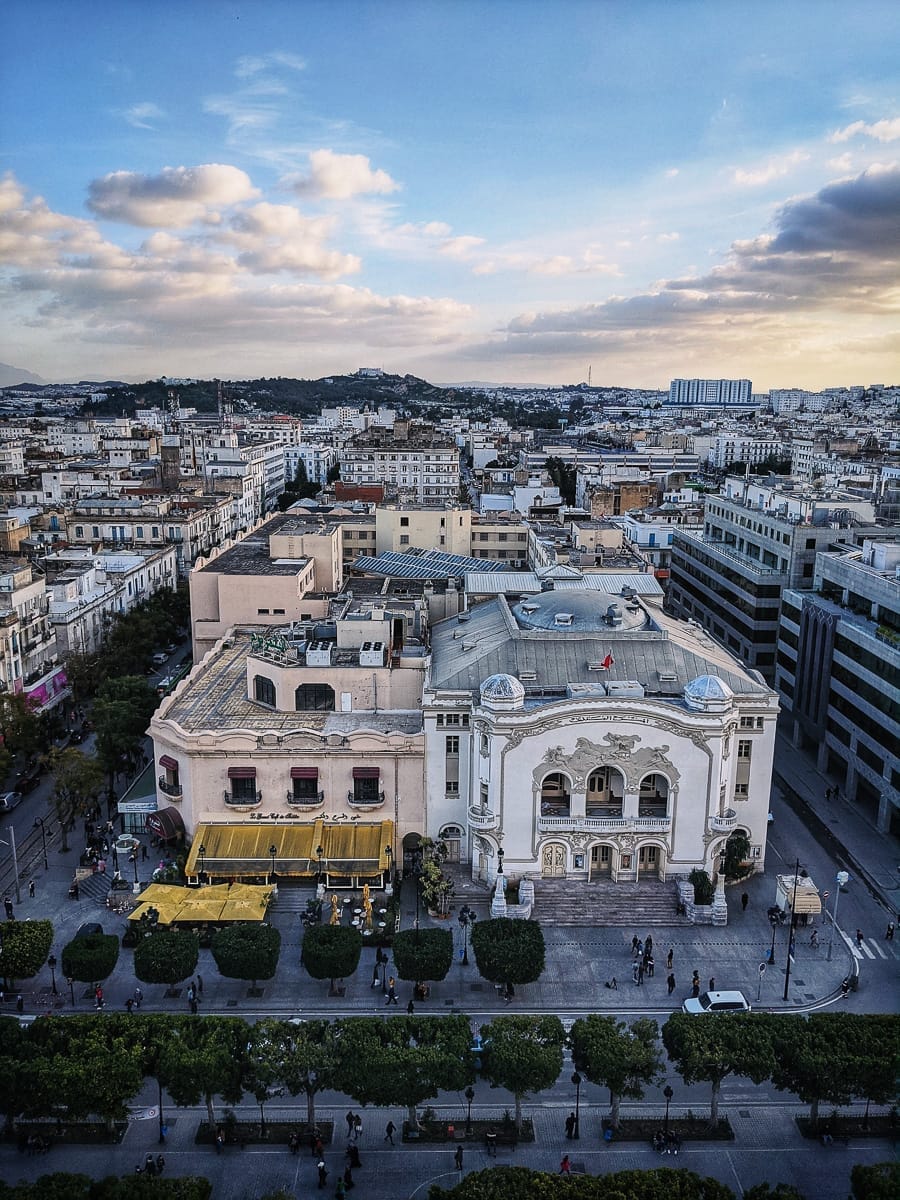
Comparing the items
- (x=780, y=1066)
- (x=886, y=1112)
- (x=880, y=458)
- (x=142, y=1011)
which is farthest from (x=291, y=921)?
(x=880, y=458)

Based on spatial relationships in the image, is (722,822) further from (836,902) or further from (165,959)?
(165,959)

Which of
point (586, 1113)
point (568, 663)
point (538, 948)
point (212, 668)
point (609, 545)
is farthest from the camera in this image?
point (609, 545)

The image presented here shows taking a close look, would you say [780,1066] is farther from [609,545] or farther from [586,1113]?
[609,545]

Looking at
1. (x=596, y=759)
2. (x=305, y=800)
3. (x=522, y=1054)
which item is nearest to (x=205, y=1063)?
(x=522, y=1054)

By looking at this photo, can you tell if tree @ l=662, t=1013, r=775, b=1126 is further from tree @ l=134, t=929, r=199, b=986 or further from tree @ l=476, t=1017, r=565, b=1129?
tree @ l=134, t=929, r=199, b=986

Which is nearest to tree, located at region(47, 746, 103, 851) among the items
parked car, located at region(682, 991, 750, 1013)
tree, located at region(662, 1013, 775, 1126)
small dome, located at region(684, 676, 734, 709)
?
small dome, located at region(684, 676, 734, 709)

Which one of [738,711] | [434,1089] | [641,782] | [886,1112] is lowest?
[886,1112]
